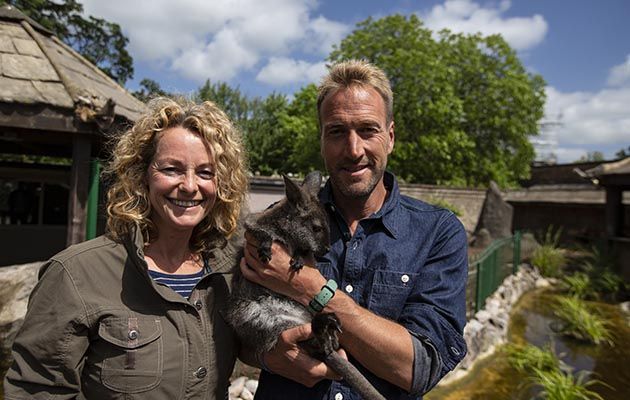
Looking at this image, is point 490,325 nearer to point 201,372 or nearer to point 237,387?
point 237,387

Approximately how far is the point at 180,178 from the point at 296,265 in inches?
32.5

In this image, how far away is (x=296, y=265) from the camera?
2301 mm

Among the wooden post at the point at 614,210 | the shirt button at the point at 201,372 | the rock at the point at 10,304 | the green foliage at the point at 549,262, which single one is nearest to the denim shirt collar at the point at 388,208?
the shirt button at the point at 201,372

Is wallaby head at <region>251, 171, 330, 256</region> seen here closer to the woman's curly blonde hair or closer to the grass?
the woman's curly blonde hair

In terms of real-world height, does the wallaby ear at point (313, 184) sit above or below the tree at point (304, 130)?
below

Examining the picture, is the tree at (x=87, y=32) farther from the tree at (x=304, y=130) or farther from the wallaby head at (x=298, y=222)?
the wallaby head at (x=298, y=222)

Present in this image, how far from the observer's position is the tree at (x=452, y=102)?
26359 millimetres

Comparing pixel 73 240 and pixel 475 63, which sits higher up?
pixel 475 63

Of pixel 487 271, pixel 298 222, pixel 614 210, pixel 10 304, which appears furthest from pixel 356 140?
pixel 614 210

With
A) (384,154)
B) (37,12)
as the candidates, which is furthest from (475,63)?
(384,154)

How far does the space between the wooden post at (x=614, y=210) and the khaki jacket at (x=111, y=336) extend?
1818 cm

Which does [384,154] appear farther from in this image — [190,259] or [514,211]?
[514,211]

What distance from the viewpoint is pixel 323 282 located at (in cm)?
228

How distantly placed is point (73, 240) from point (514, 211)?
79.5ft
